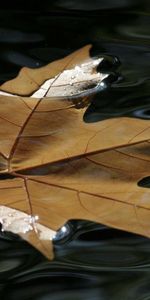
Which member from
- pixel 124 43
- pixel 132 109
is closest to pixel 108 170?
pixel 132 109

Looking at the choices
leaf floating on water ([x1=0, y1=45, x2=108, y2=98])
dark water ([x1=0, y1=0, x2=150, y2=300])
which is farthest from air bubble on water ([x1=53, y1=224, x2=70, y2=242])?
leaf floating on water ([x1=0, y1=45, x2=108, y2=98])

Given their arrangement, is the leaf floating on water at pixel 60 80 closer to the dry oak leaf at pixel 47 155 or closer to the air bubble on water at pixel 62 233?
the dry oak leaf at pixel 47 155

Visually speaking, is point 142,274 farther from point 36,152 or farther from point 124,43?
point 124,43

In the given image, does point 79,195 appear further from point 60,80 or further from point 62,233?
point 60,80

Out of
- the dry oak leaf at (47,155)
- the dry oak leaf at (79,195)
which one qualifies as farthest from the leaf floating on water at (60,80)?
the dry oak leaf at (79,195)

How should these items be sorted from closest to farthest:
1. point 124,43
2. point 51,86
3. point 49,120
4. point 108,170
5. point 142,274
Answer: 1. point 142,274
2. point 108,170
3. point 49,120
4. point 51,86
5. point 124,43

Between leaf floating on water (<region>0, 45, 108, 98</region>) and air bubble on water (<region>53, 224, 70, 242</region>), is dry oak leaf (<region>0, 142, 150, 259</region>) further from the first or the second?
leaf floating on water (<region>0, 45, 108, 98</region>)
